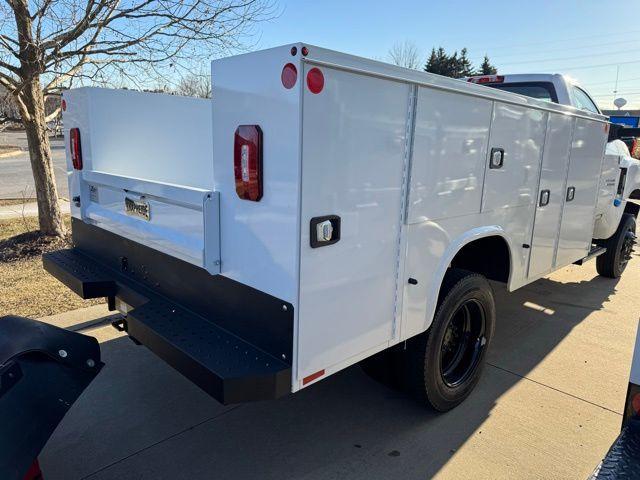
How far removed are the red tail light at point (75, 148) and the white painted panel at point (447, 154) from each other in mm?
2345

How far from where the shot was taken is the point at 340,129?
2020 millimetres

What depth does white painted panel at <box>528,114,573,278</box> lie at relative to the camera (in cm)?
362

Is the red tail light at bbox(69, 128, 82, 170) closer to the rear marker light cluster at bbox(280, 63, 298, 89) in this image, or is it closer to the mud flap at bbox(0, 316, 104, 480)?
the mud flap at bbox(0, 316, 104, 480)

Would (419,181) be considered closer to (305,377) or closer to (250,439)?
(305,377)

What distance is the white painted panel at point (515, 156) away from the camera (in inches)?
118

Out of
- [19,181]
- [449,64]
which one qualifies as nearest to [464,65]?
[449,64]

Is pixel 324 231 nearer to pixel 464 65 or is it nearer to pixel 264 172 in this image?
pixel 264 172

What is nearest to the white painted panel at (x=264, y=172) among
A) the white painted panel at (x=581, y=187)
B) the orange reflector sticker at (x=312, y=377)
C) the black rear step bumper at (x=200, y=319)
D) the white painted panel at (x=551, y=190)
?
the black rear step bumper at (x=200, y=319)

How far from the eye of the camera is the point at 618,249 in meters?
6.20

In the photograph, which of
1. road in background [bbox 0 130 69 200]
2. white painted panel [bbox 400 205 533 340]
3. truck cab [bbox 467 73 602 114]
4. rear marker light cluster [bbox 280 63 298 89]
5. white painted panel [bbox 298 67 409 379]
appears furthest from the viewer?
road in background [bbox 0 130 69 200]

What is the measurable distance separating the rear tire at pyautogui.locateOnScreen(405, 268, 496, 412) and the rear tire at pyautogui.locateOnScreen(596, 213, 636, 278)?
12.0 feet

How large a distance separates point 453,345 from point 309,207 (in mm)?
1922

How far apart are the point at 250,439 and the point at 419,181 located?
5.93 feet

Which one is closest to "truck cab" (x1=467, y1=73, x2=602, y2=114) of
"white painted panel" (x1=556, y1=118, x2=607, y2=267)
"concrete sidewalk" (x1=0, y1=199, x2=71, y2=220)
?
"white painted panel" (x1=556, y1=118, x2=607, y2=267)
